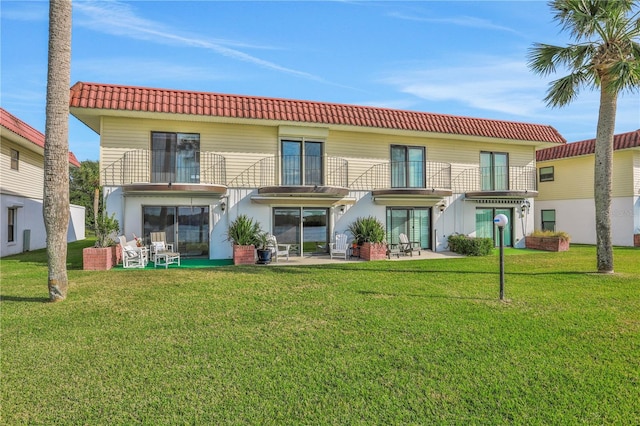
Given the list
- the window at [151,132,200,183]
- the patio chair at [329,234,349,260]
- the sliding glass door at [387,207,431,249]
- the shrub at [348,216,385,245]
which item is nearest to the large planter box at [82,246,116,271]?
the window at [151,132,200,183]

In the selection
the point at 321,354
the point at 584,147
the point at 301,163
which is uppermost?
the point at 584,147

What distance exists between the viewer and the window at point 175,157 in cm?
1412

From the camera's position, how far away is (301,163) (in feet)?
51.2

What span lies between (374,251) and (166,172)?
891cm

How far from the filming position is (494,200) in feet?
59.9

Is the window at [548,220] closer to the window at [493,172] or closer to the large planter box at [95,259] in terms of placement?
the window at [493,172]

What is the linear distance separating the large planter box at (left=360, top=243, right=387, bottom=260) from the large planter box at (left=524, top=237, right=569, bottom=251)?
8971mm

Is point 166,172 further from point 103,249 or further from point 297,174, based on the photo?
point 297,174

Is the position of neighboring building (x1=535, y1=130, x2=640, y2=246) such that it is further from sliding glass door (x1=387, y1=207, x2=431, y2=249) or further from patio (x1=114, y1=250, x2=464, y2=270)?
patio (x1=114, y1=250, x2=464, y2=270)

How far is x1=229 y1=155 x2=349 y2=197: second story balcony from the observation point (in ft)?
48.9

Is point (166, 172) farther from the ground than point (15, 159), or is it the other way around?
point (15, 159)

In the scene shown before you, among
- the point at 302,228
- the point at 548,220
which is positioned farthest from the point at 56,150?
the point at 548,220

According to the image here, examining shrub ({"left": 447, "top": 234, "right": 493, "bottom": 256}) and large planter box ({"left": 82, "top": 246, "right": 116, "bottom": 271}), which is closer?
large planter box ({"left": 82, "top": 246, "right": 116, "bottom": 271})

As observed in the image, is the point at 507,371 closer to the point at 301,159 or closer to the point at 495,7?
the point at 495,7
